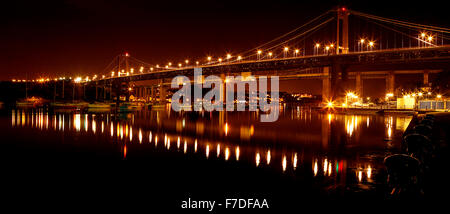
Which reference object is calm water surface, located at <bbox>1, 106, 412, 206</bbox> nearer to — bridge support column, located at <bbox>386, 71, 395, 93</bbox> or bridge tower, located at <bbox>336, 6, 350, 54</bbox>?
bridge tower, located at <bbox>336, 6, 350, 54</bbox>

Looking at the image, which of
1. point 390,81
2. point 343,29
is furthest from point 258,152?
point 390,81

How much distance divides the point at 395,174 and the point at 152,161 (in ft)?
15.7

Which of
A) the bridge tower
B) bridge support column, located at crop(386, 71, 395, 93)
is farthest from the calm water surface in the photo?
bridge support column, located at crop(386, 71, 395, 93)

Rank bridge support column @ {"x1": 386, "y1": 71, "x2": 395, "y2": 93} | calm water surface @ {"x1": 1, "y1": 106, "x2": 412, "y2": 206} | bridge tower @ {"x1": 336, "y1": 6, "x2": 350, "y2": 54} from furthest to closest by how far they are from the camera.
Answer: bridge support column @ {"x1": 386, "y1": 71, "x2": 395, "y2": 93} < bridge tower @ {"x1": 336, "y1": 6, "x2": 350, "y2": 54} < calm water surface @ {"x1": 1, "y1": 106, "x2": 412, "y2": 206}

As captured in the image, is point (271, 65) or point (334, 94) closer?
point (334, 94)

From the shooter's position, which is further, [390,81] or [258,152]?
[390,81]

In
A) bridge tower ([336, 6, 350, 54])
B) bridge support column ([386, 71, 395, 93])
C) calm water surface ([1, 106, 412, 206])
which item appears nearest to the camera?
calm water surface ([1, 106, 412, 206])

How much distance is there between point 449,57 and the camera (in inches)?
1284

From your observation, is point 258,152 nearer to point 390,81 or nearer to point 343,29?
point 343,29
